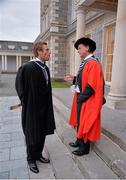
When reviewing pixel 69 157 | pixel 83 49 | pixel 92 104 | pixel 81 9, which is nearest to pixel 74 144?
pixel 69 157

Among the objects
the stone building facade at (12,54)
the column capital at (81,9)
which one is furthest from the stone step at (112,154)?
the stone building facade at (12,54)

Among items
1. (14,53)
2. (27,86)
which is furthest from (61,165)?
(14,53)

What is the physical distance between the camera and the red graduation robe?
211 cm

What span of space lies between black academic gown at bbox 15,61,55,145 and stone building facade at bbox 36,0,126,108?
8.27 feet

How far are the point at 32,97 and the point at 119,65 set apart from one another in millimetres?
2760

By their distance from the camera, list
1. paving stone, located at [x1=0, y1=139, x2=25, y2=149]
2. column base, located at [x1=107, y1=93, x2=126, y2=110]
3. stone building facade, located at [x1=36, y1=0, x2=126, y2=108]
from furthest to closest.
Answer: column base, located at [x1=107, y1=93, x2=126, y2=110]
stone building facade, located at [x1=36, y1=0, x2=126, y2=108]
paving stone, located at [x1=0, y1=139, x2=25, y2=149]

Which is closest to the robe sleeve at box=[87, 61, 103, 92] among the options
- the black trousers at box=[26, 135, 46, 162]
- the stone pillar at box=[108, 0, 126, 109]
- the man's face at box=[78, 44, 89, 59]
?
the man's face at box=[78, 44, 89, 59]

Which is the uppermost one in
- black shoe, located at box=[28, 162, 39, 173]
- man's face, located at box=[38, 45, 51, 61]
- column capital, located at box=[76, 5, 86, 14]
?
column capital, located at box=[76, 5, 86, 14]

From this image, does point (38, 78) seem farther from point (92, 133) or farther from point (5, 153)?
point (5, 153)

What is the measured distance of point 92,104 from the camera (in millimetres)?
2172

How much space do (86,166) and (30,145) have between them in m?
0.79

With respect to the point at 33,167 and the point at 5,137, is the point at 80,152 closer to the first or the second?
the point at 33,167

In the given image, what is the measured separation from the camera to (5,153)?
2760mm

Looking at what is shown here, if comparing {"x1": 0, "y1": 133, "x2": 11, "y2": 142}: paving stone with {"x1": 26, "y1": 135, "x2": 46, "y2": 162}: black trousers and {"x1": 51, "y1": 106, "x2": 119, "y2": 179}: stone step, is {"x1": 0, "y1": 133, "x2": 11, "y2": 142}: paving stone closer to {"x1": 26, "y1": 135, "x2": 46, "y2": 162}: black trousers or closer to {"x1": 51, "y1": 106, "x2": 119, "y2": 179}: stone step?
{"x1": 26, "y1": 135, "x2": 46, "y2": 162}: black trousers
